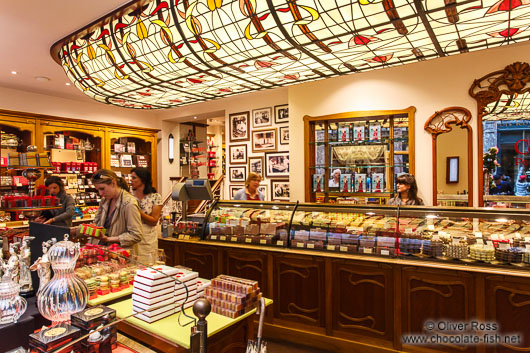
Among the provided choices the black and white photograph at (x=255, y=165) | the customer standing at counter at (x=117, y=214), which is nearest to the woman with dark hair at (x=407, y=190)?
the black and white photograph at (x=255, y=165)

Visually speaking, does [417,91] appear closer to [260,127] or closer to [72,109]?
[260,127]

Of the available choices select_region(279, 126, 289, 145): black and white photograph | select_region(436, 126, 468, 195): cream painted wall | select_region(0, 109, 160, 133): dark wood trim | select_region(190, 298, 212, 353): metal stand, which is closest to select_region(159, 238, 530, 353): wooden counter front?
select_region(190, 298, 212, 353): metal stand

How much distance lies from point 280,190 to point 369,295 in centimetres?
383

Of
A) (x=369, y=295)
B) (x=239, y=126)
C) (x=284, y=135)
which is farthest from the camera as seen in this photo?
(x=239, y=126)

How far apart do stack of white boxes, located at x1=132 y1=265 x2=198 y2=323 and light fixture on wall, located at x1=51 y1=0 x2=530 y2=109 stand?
5.94 ft

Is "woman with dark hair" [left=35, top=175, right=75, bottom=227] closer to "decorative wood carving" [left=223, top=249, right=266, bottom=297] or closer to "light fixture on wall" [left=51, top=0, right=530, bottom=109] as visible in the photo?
"light fixture on wall" [left=51, top=0, right=530, bottom=109]

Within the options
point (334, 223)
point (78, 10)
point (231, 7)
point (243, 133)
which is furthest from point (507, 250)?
point (243, 133)

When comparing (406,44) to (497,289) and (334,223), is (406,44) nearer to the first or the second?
(334,223)

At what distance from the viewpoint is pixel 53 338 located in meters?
1.25

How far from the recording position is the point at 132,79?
3.69 metres

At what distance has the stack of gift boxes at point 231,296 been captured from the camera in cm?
188

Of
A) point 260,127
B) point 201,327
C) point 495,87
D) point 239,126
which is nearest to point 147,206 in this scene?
point 201,327

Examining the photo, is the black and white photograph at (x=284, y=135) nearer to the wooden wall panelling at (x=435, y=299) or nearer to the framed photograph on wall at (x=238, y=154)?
the framed photograph on wall at (x=238, y=154)

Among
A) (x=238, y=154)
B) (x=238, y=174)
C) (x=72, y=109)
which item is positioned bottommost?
(x=238, y=174)
